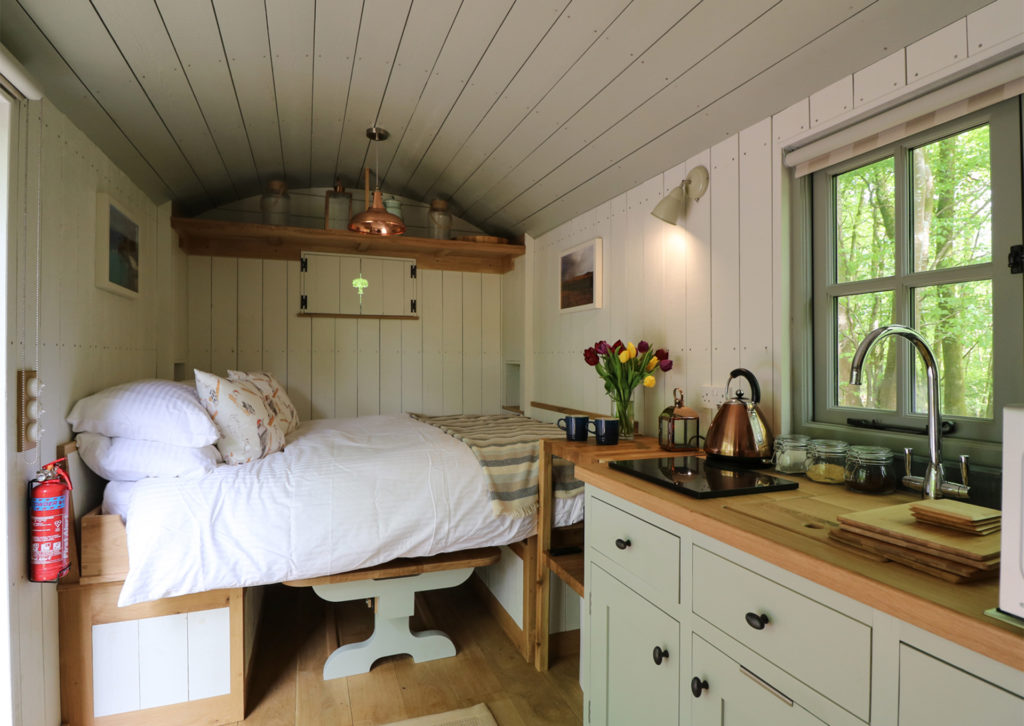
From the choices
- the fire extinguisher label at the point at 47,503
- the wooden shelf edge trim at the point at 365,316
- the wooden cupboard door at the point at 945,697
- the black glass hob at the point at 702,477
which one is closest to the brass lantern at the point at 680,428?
the black glass hob at the point at 702,477

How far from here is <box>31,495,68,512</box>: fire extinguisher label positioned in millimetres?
1567

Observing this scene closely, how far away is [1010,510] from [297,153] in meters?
3.26

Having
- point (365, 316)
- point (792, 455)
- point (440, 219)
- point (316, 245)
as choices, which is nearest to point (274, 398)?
point (365, 316)

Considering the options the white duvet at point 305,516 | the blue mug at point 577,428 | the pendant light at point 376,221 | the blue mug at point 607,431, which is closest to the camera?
the white duvet at point 305,516

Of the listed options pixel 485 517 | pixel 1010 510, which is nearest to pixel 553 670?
pixel 485 517

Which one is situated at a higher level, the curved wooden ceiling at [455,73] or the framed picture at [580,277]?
the curved wooden ceiling at [455,73]

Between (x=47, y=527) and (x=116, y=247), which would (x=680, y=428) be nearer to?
(x=47, y=527)

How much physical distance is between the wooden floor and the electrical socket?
1.18 m

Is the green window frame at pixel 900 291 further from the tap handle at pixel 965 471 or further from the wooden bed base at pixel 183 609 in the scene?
the wooden bed base at pixel 183 609

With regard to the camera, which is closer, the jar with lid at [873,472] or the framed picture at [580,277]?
the jar with lid at [873,472]

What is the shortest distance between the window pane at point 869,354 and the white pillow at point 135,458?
6.90ft

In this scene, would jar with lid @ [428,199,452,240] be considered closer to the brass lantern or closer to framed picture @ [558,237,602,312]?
framed picture @ [558,237,602,312]

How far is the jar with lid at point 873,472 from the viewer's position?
1.27m

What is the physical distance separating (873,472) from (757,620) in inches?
21.8
